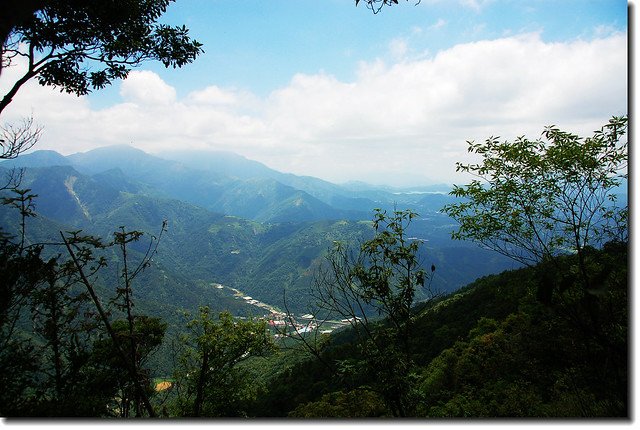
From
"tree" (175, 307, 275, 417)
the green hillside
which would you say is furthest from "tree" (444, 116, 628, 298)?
"tree" (175, 307, 275, 417)

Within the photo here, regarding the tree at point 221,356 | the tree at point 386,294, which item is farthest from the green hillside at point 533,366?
the tree at point 221,356

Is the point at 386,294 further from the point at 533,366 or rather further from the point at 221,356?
the point at 221,356

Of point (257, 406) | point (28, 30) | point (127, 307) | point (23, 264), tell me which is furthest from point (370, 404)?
point (257, 406)

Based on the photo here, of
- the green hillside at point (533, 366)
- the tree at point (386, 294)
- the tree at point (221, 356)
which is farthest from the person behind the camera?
the tree at point (221, 356)

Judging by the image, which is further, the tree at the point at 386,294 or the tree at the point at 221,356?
the tree at the point at 221,356

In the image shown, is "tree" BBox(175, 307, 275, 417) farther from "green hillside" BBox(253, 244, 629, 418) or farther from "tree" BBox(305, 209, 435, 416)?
"tree" BBox(305, 209, 435, 416)

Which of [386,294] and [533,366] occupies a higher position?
[386,294]

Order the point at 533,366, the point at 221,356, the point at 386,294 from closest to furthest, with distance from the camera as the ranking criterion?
1. the point at 386,294
2. the point at 533,366
3. the point at 221,356

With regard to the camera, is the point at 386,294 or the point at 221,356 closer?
the point at 386,294

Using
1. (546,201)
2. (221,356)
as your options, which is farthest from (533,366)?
(221,356)

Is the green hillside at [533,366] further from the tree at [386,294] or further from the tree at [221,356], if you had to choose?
the tree at [221,356]

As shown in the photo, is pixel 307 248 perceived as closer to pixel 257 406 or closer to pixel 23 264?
pixel 257 406
